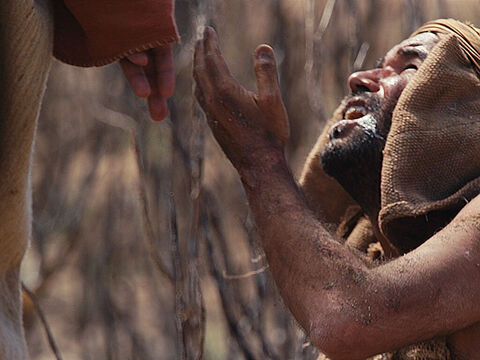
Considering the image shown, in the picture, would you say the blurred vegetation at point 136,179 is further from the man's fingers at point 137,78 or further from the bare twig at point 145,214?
the man's fingers at point 137,78

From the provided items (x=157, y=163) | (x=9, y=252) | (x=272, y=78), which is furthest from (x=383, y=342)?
(x=157, y=163)

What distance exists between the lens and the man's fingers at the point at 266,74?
5.81 feet

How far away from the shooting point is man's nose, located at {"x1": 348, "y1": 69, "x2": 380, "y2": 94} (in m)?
2.19

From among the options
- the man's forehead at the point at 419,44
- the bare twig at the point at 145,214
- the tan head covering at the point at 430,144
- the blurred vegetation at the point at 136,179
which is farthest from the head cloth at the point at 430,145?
the blurred vegetation at the point at 136,179

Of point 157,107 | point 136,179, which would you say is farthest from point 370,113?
point 136,179

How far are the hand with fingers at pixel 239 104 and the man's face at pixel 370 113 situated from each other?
0.31 meters

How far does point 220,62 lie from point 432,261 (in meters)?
0.64

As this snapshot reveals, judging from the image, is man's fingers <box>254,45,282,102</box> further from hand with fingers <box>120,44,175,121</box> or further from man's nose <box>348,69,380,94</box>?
man's nose <box>348,69,380,94</box>

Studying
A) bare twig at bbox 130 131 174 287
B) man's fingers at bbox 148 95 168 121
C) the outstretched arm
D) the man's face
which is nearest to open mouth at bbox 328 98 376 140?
the man's face

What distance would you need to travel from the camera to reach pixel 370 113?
84.1 inches

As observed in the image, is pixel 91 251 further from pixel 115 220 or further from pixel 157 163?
pixel 157 163

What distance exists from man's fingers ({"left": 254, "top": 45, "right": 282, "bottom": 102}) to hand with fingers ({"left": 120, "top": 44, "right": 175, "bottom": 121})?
229 mm

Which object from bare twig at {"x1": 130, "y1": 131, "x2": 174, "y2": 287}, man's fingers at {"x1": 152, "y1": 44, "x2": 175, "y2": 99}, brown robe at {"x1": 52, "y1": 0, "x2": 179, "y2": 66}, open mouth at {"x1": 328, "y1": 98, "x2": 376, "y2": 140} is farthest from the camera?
open mouth at {"x1": 328, "y1": 98, "x2": 376, "y2": 140}

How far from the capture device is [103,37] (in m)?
1.57
